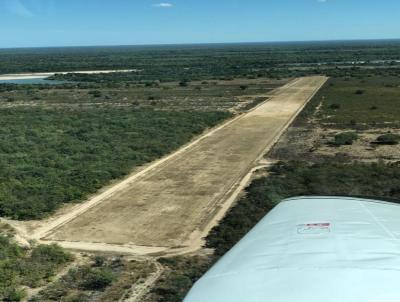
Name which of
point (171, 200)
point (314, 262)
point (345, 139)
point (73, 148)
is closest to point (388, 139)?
point (345, 139)

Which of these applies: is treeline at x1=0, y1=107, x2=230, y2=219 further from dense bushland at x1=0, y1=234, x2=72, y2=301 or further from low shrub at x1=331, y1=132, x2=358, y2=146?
low shrub at x1=331, y1=132, x2=358, y2=146

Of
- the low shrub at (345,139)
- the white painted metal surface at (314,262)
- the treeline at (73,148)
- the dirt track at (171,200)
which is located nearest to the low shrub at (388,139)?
the low shrub at (345,139)

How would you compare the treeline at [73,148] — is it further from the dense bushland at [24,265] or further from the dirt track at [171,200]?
the dense bushland at [24,265]

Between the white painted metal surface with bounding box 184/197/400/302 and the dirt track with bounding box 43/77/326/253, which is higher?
the white painted metal surface with bounding box 184/197/400/302

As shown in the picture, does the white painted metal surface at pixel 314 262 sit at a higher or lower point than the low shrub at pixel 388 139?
higher

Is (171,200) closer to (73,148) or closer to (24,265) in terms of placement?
(24,265)

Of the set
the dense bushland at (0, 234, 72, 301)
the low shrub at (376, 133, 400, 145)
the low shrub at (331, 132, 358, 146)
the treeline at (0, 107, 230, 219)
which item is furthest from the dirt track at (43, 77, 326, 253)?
the low shrub at (376, 133, 400, 145)

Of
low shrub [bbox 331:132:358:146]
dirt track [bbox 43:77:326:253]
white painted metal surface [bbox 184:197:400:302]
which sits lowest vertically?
dirt track [bbox 43:77:326:253]
